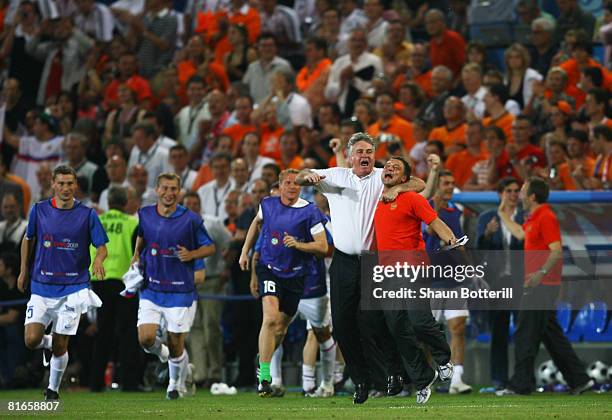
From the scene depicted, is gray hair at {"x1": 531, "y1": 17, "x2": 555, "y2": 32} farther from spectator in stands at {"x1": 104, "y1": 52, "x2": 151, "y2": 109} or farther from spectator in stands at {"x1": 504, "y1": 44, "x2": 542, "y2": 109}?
spectator in stands at {"x1": 104, "y1": 52, "x2": 151, "y2": 109}

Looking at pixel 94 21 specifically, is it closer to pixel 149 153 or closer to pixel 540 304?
pixel 149 153

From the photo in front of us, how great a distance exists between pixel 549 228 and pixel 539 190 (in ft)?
1.46

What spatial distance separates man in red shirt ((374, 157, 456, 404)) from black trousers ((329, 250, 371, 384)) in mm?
310

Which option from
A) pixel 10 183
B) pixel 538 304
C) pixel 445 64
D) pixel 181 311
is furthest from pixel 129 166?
pixel 538 304

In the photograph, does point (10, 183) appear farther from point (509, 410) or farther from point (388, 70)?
point (509, 410)

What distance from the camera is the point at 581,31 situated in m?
19.8

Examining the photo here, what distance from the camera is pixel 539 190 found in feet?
51.3

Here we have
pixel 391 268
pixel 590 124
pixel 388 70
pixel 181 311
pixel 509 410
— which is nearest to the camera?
pixel 509 410

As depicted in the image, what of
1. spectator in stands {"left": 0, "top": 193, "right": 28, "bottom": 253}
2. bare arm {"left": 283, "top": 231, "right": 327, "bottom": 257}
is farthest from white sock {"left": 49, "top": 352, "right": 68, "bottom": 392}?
spectator in stands {"left": 0, "top": 193, "right": 28, "bottom": 253}

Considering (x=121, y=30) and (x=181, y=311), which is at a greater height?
(x=121, y=30)

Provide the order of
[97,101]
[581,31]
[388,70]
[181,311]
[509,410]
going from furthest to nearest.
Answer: [97,101], [388,70], [581,31], [181,311], [509,410]

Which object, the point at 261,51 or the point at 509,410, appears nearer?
the point at 509,410

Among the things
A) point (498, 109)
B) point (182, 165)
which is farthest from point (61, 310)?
point (498, 109)

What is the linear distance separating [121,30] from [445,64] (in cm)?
762
